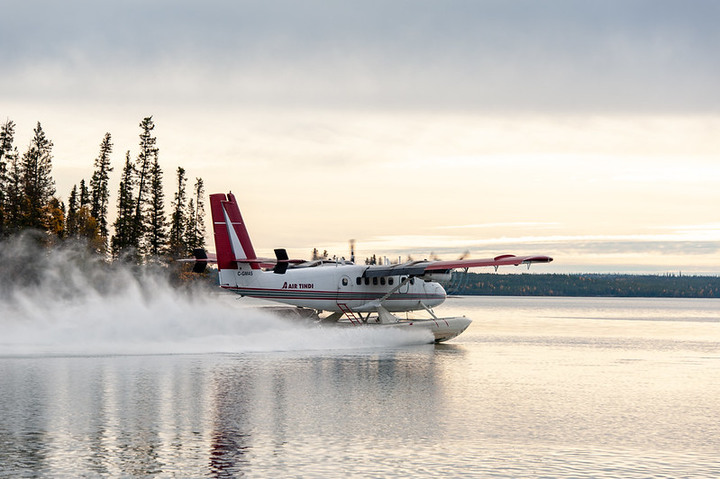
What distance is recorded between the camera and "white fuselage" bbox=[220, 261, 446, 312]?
44719 mm

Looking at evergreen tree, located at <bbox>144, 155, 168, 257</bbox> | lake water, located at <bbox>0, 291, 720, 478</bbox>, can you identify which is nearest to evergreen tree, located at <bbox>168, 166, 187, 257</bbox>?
evergreen tree, located at <bbox>144, 155, 168, 257</bbox>

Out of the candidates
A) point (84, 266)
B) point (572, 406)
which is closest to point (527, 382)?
point (572, 406)

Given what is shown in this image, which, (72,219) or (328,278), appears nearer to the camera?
(328,278)

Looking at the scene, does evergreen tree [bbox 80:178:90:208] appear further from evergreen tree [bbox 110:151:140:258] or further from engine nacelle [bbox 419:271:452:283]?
engine nacelle [bbox 419:271:452:283]

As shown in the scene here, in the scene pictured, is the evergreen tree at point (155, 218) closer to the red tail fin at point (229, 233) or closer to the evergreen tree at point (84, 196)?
the evergreen tree at point (84, 196)

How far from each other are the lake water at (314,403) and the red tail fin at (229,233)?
4189 mm

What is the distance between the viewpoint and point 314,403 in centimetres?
2659

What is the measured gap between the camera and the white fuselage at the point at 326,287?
147ft

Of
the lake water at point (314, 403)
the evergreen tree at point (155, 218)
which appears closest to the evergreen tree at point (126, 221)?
the evergreen tree at point (155, 218)

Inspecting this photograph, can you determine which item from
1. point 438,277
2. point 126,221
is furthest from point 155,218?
point 438,277

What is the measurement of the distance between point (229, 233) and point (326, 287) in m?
5.63

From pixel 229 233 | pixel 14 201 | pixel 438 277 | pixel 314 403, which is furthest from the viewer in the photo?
pixel 14 201

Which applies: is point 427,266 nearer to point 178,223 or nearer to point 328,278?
point 328,278

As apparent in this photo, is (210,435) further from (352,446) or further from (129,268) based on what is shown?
(129,268)
